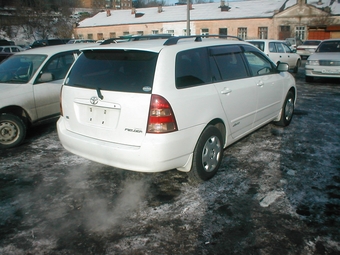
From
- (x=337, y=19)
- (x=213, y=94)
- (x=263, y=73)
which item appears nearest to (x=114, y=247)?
(x=213, y=94)

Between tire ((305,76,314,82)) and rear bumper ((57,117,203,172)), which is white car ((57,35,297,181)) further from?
tire ((305,76,314,82))

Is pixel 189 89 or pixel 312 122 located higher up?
pixel 189 89

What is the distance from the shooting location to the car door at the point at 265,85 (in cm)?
507

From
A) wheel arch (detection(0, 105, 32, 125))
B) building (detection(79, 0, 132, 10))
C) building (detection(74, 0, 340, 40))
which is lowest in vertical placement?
wheel arch (detection(0, 105, 32, 125))

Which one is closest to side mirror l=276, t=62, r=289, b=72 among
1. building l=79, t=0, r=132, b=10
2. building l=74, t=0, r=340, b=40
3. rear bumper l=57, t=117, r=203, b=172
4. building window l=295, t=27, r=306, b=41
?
rear bumper l=57, t=117, r=203, b=172

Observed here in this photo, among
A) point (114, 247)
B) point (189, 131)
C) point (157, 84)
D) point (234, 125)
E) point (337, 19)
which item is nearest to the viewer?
point (114, 247)

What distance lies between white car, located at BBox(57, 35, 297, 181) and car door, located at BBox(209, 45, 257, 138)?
1 centimetres

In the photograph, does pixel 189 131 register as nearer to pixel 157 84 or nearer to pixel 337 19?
pixel 157 84

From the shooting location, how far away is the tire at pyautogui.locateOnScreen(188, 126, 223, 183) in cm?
382

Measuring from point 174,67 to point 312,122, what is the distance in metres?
4.45

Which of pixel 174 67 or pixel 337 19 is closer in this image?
pixel 174 67

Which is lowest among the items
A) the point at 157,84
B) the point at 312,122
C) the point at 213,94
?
the point at 312,122

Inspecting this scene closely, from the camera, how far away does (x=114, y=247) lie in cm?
287

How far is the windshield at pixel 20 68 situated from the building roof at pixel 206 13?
3691 centimetres
